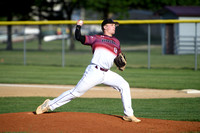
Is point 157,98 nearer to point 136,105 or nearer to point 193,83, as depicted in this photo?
point 136,105

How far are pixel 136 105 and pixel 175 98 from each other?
1550 mm

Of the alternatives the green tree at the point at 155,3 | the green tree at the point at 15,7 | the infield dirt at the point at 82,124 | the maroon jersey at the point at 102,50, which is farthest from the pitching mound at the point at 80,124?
the green tree at the point at 155,3

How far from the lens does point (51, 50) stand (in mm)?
30109

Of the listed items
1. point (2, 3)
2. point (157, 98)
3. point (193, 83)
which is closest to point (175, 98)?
point (157, 98)

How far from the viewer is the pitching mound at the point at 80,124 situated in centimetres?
539

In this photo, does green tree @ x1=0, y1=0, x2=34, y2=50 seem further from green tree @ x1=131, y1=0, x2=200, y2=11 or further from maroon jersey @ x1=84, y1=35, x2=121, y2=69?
maroon jersey @ x1=84, y1=35, x2=121, y2=69

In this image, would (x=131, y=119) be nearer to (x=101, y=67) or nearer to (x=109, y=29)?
(x=101, y=67)

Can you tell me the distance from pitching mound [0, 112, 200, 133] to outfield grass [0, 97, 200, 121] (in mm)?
1069

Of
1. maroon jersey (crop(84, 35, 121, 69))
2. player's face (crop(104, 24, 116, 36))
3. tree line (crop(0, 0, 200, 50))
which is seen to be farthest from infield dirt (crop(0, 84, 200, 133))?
tree line (crop(0, 0, 200, 50))

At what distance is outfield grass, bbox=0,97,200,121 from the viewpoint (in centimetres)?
728

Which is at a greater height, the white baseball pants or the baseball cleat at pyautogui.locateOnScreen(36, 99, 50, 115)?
the white baseball pants

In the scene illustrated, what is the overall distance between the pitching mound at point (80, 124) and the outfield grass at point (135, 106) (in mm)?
1069

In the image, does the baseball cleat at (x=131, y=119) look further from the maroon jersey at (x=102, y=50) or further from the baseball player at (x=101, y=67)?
the maroon jersey at (x=102, y=50)

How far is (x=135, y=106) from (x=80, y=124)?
293cm
